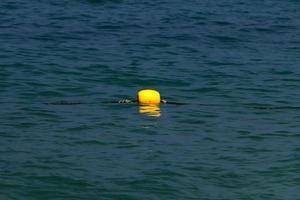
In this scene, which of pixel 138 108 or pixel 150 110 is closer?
pixel 150 110

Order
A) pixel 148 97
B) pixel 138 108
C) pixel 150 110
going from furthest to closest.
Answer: pixel 148 97 < pixel 138 108 < pixel 150 110

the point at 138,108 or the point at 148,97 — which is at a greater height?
the point at 148,97

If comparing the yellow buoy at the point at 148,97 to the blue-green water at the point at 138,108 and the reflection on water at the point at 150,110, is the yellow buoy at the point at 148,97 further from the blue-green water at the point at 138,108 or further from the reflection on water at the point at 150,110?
the blue-green water at the point at 138,108

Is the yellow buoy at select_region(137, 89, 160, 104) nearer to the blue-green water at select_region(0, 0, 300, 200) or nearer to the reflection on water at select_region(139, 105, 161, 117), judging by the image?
the reflection on water at select_region(139, 105, 161, 117)

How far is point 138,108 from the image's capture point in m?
20.1

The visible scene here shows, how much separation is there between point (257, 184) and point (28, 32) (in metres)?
15.1

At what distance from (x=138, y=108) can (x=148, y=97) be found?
0.37 m

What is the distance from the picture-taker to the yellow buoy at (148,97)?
66.7 feet

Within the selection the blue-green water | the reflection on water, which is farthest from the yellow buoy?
the blue-green water

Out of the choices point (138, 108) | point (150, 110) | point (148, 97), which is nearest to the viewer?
point (150, 110)

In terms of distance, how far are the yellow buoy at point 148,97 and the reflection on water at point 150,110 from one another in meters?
0.13

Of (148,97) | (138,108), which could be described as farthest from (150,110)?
(148,97)

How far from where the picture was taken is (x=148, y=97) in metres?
20.3

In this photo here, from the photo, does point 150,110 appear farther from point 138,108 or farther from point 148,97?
point 148,97
